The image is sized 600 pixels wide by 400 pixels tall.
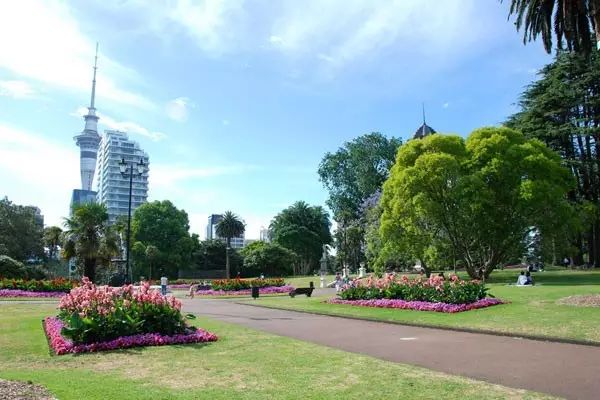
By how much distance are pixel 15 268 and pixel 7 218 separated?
1443 inches

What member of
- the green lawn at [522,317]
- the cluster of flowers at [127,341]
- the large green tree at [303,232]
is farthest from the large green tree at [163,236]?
the cluster of flowers at [127,341]

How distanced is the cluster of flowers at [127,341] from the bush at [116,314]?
185 millimetres

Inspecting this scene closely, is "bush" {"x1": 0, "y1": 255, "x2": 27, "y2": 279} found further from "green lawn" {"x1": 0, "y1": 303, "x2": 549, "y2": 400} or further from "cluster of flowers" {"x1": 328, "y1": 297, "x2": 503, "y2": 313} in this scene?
"green lawn" {"x1": 0, "y1": 303, "x2": 549, "y2": 400}

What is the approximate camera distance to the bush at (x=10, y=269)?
121 feet

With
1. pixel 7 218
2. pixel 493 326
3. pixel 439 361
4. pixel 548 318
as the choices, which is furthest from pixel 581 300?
pixel 7 218

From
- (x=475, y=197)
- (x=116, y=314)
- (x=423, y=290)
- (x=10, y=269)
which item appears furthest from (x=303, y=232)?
(x=116, y=314)

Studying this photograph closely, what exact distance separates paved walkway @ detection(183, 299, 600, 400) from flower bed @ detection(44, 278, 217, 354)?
3.17 metres

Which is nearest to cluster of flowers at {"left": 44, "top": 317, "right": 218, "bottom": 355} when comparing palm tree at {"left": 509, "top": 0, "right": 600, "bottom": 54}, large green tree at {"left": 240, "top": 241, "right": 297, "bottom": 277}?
palm tree at {"left": 509, "top": 0, "right": 600, "bottom": 54}

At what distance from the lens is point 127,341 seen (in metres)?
10.8

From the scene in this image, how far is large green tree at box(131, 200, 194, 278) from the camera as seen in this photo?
7106 cm

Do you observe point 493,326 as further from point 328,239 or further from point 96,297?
point 328,239

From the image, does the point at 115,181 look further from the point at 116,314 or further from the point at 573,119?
the point at 116,314

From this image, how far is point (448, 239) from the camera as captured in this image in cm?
3503

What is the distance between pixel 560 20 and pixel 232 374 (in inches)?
637
